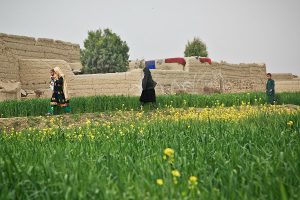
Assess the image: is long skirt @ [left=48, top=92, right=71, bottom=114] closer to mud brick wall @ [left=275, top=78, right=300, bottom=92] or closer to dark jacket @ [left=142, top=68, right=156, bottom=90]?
dark jacket @ [left=142, top=68, right=156, bottom=90]

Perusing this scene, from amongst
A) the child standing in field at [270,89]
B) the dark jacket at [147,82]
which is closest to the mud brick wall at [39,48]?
the dark jacket at [147,82]

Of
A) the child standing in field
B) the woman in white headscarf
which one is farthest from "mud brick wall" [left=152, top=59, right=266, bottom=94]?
the woman in white headscarf

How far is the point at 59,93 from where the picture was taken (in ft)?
37.3

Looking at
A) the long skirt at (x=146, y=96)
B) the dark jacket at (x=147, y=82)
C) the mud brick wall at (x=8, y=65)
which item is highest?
the mud brick wall at (x=8, y=65)

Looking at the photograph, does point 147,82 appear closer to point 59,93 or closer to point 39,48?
point 59,93

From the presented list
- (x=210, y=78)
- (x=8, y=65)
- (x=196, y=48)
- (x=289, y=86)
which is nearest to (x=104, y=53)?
(x=196, y=48)

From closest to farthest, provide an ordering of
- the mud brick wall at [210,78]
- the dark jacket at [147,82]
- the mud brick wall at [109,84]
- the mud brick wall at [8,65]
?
the dark jacket at [147,82]
the mud brick wall at [8,65]
the mud brick wall at [109,84]
the mud brick wall at [210,78]

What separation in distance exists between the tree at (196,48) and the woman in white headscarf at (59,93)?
35.9m

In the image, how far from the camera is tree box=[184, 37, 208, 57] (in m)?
46.2

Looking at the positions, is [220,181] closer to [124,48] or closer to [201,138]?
[201,138]

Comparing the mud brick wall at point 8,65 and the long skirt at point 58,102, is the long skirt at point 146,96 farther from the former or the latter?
the mud brick wall at point 8,65

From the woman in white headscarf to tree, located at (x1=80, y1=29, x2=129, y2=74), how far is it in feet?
109

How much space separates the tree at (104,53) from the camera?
149ft

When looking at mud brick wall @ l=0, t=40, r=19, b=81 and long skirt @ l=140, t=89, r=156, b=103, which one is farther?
mud brick wall @ l=0, t=40, r=19, b=81
